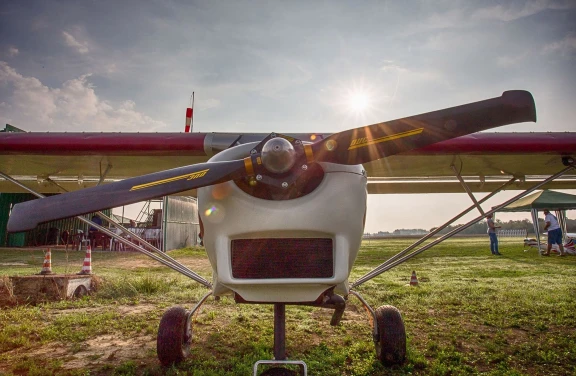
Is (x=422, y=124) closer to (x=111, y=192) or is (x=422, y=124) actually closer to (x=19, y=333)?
(x=111, y=192)

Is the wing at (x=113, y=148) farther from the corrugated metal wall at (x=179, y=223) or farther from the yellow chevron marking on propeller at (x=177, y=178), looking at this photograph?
the corrugated metal wall at (x=179, y=223)

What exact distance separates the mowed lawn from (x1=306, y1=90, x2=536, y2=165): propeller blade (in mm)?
1869

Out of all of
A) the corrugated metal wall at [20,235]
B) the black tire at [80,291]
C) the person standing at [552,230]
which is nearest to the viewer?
the black tire at [80,291]

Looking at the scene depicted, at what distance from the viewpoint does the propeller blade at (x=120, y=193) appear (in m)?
1.96

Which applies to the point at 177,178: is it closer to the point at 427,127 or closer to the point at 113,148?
the point at 427,127

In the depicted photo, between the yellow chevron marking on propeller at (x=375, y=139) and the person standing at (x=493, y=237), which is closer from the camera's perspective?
the yellow chevron marking on propeller at (x=375, y=139)

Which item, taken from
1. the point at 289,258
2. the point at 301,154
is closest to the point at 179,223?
the point at 289,258

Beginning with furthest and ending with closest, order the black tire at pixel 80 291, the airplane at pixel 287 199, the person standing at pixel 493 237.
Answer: the person standing at pixel 493 237
the black tire at pixel 80 291
the airplane at pixel 287 199

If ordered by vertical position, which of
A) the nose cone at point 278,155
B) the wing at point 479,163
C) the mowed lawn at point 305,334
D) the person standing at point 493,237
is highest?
the wing at point 479,163

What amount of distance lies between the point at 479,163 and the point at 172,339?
3550mm

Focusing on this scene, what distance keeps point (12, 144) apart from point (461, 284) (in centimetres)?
A: 750

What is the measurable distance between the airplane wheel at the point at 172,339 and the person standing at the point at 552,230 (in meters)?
15.6

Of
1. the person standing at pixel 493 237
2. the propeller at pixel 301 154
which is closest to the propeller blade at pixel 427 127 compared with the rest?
the propeller at pixel 301 154

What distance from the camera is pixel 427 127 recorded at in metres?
2.17
